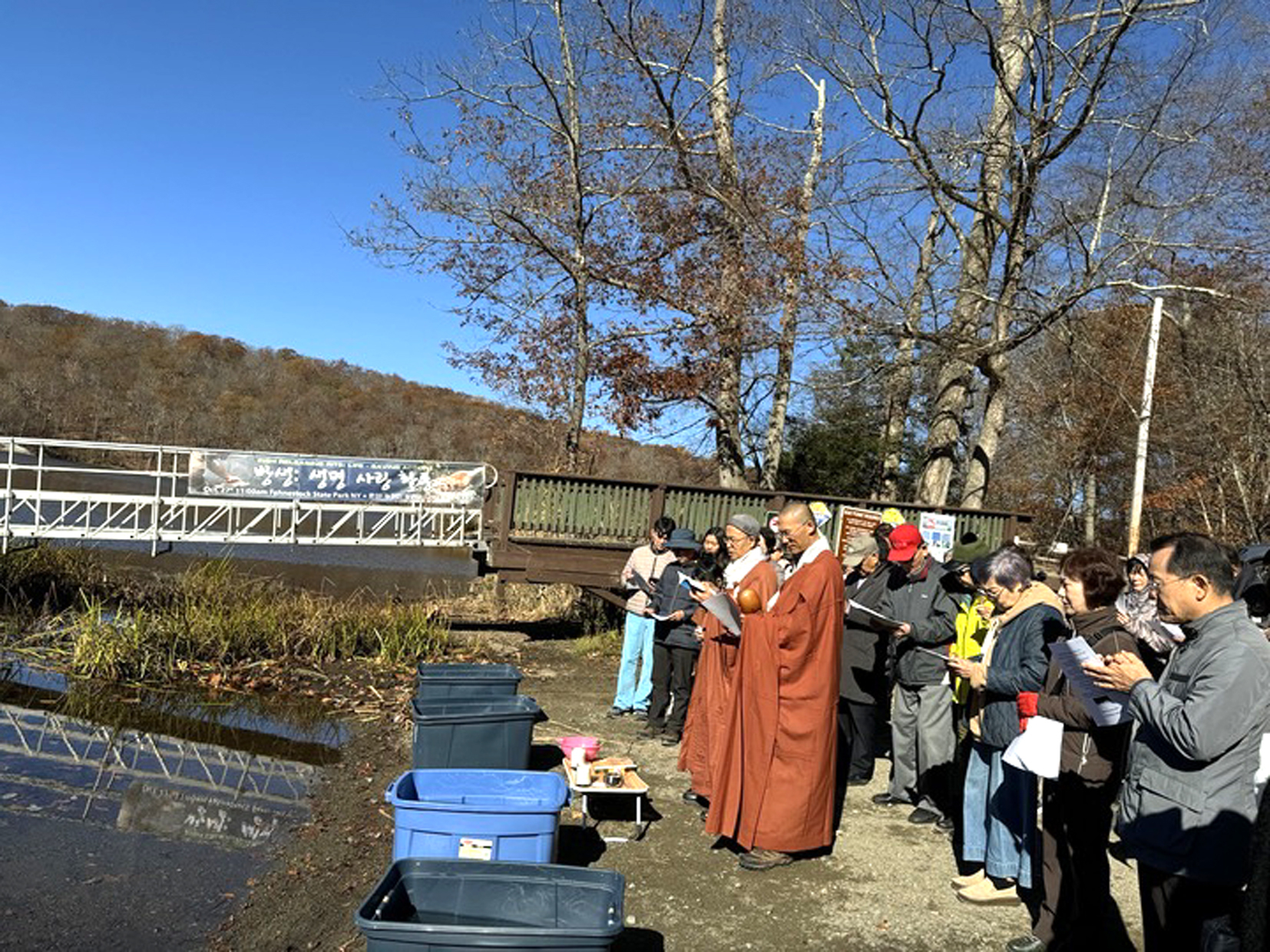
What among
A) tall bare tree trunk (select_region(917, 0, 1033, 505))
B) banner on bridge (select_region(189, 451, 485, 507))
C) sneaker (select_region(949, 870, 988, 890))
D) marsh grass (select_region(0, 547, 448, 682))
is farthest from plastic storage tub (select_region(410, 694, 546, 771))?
tall bare tree trunk (select_region(917, 0, 1033, 505))

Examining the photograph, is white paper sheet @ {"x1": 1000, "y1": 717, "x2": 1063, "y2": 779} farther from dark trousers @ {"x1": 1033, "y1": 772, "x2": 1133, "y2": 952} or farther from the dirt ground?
the dirt ground

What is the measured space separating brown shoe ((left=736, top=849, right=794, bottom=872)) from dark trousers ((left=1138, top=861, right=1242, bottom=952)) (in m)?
2.32

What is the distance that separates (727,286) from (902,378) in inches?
129

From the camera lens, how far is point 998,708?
15.9 ft

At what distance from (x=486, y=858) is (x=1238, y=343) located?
54.2ft

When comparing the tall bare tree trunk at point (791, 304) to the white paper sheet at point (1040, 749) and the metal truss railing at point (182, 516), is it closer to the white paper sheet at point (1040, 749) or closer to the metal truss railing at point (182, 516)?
the metal truss railing at point (182, 516)

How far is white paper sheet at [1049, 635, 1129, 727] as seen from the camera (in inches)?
143

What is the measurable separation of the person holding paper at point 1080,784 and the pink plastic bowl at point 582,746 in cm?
247

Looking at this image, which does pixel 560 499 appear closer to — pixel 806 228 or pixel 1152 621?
pixel 806 228

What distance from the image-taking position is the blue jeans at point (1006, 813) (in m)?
4.84

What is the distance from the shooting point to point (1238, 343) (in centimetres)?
1659

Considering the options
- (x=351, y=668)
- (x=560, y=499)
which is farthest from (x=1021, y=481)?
(x=351, y=668)

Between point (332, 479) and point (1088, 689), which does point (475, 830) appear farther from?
point (332, 479)

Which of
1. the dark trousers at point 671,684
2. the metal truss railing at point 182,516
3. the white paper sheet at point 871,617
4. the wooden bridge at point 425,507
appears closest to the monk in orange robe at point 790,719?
the white paper sheet at point 871,617
